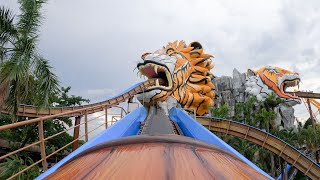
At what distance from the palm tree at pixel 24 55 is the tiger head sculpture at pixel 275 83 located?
15578 millimetres

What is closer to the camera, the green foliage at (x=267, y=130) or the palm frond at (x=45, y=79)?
the palm frond at (x=45, y=79)

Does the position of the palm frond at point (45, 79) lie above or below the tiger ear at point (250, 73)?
below

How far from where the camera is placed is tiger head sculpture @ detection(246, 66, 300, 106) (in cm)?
1923

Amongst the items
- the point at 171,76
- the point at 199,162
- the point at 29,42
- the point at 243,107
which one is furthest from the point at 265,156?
the point at 199,162

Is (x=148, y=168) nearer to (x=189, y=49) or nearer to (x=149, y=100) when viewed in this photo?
(x=149, y=100)

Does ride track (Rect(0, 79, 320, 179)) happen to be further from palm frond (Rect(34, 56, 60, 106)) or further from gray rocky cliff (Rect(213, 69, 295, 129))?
Result: gray rocky cliff (Rect(213, 69, 295, 129))

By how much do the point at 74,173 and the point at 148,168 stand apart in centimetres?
15

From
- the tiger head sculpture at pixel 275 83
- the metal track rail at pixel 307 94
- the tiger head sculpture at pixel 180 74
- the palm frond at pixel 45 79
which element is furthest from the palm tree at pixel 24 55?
the metal track rail at pixel 307 94

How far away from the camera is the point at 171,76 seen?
27.5 feet

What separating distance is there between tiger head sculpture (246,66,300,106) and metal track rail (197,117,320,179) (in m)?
12.1

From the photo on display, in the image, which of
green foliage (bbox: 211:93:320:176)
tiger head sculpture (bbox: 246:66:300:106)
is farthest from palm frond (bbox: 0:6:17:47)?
tiger head sculpture (bbox: 246:66:300:106)

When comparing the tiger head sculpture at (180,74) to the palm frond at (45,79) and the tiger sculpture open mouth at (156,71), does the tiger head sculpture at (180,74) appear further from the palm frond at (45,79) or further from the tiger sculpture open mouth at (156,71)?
the palm frond at (45,79)

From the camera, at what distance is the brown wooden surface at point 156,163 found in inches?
22.0

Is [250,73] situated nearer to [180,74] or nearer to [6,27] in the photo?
[180,74]
